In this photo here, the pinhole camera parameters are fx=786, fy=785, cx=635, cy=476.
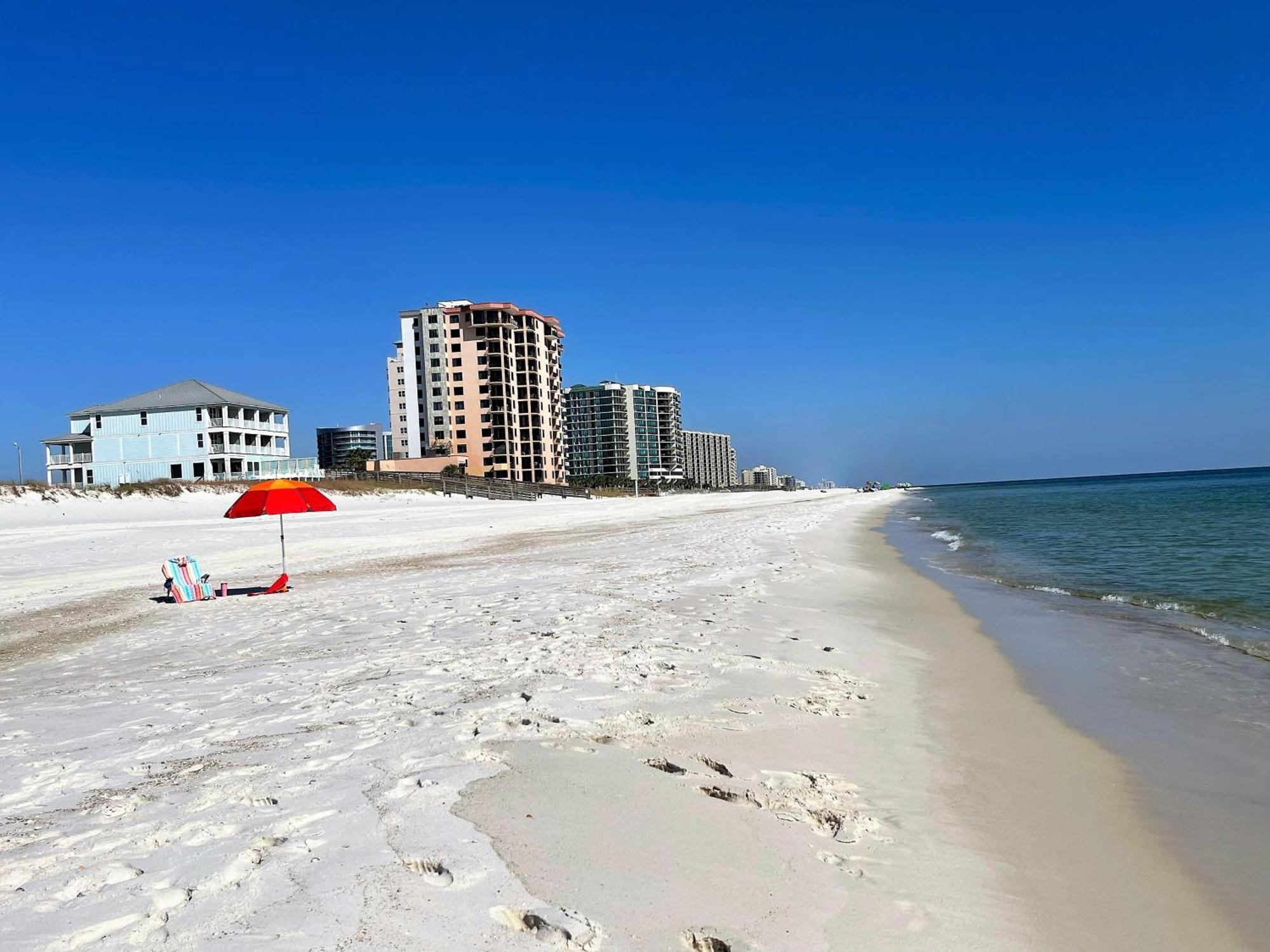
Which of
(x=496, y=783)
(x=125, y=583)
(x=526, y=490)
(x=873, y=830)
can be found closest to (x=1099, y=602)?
(x=873, y=830)

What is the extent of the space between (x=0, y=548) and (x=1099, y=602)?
26.0m

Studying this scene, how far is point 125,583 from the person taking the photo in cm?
1650

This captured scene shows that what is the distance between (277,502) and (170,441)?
55.1 meters

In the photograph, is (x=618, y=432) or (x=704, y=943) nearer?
(x=704, y=943)

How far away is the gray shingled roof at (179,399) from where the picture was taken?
60.7 metres

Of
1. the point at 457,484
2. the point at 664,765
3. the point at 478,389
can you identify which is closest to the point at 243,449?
the point at 457,484

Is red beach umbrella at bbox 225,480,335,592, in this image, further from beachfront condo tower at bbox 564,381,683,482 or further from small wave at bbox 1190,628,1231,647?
beachfront condo tower at bbox 564,381,683,482

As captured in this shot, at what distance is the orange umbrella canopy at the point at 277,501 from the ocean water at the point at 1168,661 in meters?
11.4

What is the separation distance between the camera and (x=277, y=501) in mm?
14141

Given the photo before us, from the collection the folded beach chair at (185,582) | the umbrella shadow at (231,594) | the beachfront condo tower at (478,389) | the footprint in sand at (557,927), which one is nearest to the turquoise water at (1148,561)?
the footprint in sand at (557,927)

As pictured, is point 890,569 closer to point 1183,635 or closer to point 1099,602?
point 1099,602

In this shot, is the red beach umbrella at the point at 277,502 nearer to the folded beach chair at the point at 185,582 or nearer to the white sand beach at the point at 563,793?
the folded beach chair at the point at 185,582

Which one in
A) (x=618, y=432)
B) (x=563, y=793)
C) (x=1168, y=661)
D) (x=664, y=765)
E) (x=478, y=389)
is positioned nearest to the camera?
(x=563, y=793)

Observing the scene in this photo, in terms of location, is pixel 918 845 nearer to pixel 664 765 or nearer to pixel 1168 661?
pixel 664 765
